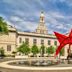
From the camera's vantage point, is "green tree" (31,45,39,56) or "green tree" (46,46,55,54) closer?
"green tree" (31,45,39,56)

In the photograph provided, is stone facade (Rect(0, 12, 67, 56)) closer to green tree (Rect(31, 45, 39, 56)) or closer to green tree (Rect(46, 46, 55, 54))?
green tree (Rect(46, 46, 55, 54))

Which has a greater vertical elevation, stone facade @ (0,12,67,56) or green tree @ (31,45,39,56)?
stone facade @ (0,12,67,56)

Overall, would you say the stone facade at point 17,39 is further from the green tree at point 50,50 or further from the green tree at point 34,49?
the green tree at point 34,49

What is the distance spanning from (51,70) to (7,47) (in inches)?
1728

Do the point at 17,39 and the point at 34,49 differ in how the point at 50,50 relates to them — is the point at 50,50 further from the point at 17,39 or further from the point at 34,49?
the point at 17,39

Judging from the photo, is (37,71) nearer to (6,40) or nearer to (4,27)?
(4,27)

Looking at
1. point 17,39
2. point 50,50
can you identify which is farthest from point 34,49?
point 50,50

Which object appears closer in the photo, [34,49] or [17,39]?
[34,49]

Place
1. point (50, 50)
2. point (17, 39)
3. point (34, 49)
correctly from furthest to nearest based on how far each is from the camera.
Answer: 1. point (50, 50)
2. point (17, 39)
3. point (34, 49)

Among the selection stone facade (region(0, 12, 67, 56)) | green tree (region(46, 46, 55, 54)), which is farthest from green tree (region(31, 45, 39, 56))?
green tree (region(46, 46, 55, 54))

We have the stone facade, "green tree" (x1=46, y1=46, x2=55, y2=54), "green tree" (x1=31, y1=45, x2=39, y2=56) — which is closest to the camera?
the stone facade

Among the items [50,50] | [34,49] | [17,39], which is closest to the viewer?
[34,49]

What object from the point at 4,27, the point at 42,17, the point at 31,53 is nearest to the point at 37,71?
the point at 4,27

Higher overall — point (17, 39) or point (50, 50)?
point (17, 39)
